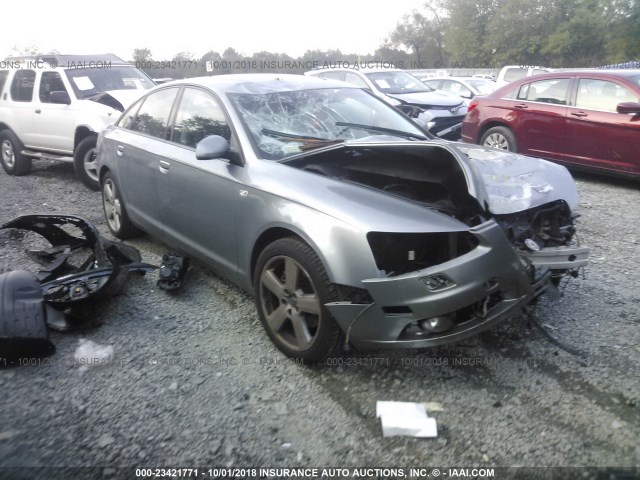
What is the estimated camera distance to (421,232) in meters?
2.62

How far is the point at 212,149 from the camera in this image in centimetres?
334

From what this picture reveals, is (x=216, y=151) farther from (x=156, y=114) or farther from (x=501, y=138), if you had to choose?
(x=501, y=138)

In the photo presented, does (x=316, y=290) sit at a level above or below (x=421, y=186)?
below

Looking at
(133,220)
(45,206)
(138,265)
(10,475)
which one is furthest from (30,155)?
(10,475)

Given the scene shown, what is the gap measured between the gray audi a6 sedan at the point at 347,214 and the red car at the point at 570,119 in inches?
151

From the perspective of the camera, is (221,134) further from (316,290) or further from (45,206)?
(45,206)

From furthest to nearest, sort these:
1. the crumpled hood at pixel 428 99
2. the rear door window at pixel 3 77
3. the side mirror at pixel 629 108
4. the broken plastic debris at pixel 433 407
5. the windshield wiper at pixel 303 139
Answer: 1. the crumpled hood at pixel 428 99
2. the rear door window at pixel 3 77
3. the side mirror at pixel 629 108
4. the windshield wiper at pixel 303 139
5. the broken plastic debris at pixel 433 407

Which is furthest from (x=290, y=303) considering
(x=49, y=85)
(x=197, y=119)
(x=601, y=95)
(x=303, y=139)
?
(x=49, y=85)

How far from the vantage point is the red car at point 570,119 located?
678cm

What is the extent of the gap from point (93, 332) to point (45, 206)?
4.10 meters

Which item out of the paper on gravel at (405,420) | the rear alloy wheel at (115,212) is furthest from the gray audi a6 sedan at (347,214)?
the rear alloy wheel at (115,212)

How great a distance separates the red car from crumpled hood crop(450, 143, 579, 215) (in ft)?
12.9

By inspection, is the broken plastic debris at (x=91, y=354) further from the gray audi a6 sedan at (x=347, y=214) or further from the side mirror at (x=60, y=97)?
the side mirror at (x=60, y=97)

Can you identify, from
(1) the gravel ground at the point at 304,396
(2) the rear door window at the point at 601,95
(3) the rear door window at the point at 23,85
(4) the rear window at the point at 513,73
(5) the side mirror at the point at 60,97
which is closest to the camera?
(1) the gravel ground at the point at 304,396
